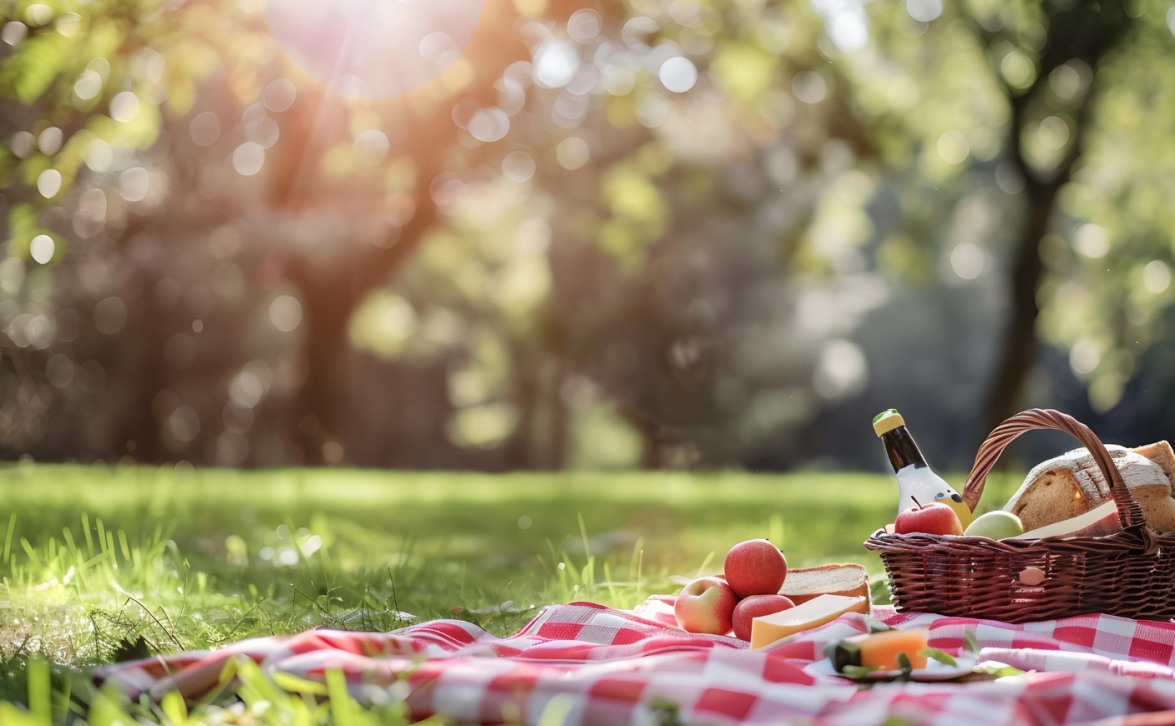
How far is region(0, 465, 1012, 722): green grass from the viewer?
3047 millimetres

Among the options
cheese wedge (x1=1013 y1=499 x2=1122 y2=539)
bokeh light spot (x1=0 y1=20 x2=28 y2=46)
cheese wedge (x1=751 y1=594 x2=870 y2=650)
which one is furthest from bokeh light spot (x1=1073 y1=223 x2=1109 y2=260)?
bokeh light spot (x1=0 y1=20 x2=28 y2=46)

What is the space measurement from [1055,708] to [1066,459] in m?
1.53

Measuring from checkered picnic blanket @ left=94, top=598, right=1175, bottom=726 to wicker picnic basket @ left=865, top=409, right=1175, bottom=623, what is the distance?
31 centimetres

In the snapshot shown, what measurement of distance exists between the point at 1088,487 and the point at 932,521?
0.52 metres

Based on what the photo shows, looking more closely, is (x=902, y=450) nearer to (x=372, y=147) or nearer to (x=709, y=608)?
(x=709, y=608)

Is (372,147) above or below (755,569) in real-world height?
above

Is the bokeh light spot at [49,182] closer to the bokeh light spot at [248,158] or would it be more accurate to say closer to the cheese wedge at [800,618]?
the cheese wedge at [800,618]

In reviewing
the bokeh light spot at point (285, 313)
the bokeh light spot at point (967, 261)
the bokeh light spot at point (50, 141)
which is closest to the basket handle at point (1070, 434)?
the bokeh light spot at point (50, 141)

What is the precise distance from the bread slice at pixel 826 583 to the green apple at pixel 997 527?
1.07 ft

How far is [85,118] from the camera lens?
3.43 meters

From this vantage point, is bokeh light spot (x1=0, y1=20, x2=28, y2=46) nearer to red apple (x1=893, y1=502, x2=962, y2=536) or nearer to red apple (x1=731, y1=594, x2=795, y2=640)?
red apple (x1=731, y1=594, x2=795, y2=640)

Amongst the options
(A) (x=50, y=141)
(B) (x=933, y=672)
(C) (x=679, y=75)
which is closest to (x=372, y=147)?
(C) (x=679, y=75)

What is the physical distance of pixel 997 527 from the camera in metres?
3.00

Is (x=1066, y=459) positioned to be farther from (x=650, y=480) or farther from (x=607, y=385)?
(x=607, y=385)
